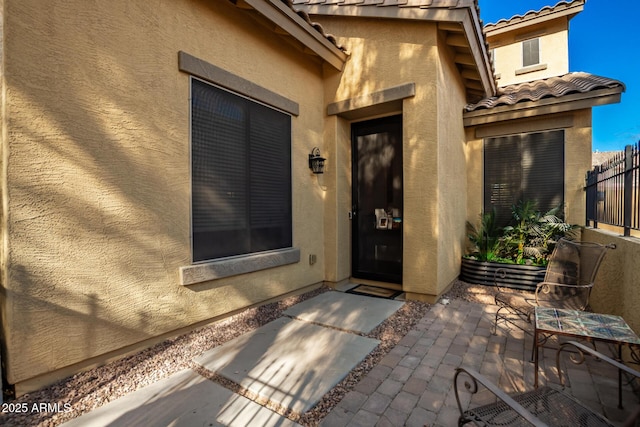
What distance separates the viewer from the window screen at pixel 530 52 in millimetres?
8500

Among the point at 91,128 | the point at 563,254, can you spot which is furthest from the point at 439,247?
the point at 91,128

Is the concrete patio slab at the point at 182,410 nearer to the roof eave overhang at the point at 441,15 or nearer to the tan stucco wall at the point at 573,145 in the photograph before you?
the roof eave overhang at the point at 441,15

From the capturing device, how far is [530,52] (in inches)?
338

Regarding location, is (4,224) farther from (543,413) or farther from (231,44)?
(543,413)

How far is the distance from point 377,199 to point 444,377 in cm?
326

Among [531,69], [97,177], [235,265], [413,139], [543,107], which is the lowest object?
[235,265]

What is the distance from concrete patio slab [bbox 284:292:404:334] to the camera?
3723mm

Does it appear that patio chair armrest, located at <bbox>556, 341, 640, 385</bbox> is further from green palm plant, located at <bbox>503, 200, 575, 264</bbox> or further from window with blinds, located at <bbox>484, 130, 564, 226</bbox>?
window with blinds, located at <bbox>484, 130, 564, 226</bbox>

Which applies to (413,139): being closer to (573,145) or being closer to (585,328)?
(585,328)

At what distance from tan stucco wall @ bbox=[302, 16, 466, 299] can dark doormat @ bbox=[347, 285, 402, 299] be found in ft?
1.03

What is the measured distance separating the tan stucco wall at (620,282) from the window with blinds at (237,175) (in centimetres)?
395

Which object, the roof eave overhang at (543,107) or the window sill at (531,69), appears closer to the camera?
the roof eave overhang at (543,107)

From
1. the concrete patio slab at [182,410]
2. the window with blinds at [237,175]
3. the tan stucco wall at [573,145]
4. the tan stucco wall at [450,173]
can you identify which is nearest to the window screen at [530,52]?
the tan stucco wall at [573,145]

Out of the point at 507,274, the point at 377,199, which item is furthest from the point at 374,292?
the point at 507,274
